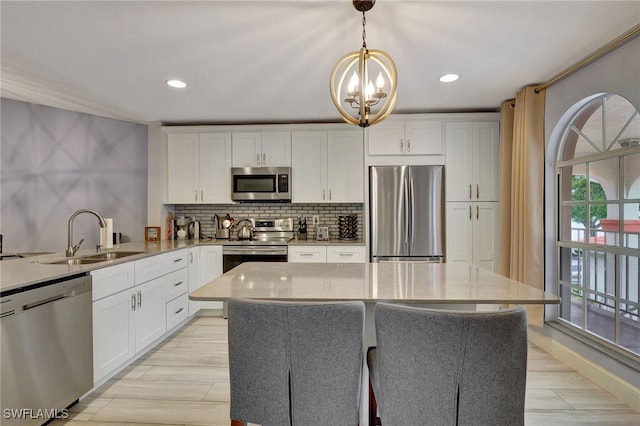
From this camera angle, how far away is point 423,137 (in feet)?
12.5

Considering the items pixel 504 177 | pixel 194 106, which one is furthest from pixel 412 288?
pixel 194 106

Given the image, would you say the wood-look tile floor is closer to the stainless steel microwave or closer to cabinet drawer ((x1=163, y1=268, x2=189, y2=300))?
cabinet drawer ((x1=163, y1=268, x2=189, y2=300))

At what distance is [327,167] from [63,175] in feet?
9.58

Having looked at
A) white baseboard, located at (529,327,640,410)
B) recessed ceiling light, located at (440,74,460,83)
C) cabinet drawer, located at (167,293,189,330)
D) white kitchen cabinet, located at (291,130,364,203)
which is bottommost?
white baseboard, located at (529,327,640,410)

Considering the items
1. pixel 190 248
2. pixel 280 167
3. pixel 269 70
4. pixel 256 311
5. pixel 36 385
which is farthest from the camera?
pixel 280 167

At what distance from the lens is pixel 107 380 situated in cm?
247

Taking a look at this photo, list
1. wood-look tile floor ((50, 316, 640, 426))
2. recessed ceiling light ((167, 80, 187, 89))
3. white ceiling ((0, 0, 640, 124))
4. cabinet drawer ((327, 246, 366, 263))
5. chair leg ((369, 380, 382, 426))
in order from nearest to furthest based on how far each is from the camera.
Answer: chair leg ((369, 380, 382, 426)) < white ceiling ((0, 0, 640, 124)) < wood-look tile floor ((50, 316, 640, 426)) < recessed ceiling light ((167, 80, 187, 89)) < cabinet drawer ((327, 246, 366, 263))

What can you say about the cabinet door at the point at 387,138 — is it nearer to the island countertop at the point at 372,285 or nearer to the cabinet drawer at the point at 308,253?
the cabinet drawer at the point at 308,253

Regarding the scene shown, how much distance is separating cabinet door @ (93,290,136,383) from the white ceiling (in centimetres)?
180

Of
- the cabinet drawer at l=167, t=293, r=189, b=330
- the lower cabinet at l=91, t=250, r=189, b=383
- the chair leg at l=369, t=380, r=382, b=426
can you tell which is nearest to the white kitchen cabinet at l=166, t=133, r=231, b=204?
the lower cabinet at l=91, t=250, r=189, b=383

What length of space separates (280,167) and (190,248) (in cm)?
142

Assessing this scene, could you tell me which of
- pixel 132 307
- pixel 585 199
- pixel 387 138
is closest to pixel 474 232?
pixel 585 199

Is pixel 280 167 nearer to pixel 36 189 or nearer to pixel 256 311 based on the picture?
pixel 36 189

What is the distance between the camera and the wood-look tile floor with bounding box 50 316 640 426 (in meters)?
2.01
